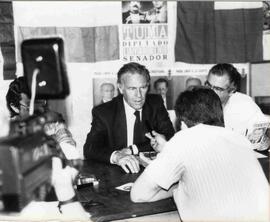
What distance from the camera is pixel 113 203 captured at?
1.73m

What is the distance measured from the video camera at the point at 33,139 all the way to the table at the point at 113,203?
0.52m

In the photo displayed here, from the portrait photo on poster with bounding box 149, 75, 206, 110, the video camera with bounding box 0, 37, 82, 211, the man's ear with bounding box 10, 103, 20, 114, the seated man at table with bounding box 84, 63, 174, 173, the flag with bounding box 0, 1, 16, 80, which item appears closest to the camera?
the video camera with bounding box 0, 37, 82, 211

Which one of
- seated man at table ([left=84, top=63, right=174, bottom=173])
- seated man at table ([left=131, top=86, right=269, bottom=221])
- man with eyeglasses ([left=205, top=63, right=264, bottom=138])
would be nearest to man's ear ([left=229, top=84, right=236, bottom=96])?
man with eyeglasses ([left=205, top=63, right=264, bottom=138])

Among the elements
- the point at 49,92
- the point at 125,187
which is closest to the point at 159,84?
the point at 125,187

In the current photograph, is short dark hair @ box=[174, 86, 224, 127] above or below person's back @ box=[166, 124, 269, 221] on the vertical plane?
above

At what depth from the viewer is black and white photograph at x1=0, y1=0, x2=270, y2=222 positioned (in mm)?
1066

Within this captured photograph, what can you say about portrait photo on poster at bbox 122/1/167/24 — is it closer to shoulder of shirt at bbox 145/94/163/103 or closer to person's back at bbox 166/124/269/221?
shoulder of shirt at bbox 145/94/163/103

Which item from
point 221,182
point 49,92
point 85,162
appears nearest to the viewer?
point 49,92

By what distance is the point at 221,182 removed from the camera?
1554 millimetres

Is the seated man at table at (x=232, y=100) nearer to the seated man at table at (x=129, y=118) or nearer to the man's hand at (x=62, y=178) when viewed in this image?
the seated man at table at (x=129, y=118)

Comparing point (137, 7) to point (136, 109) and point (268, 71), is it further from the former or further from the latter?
point (268, 71)

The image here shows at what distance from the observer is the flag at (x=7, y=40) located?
9.52 ft

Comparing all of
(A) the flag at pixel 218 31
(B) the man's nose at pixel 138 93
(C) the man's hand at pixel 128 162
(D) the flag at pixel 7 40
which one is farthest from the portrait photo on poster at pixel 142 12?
(C) the man's hand at pixel 128 162

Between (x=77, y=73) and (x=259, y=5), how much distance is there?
67.3 inches
